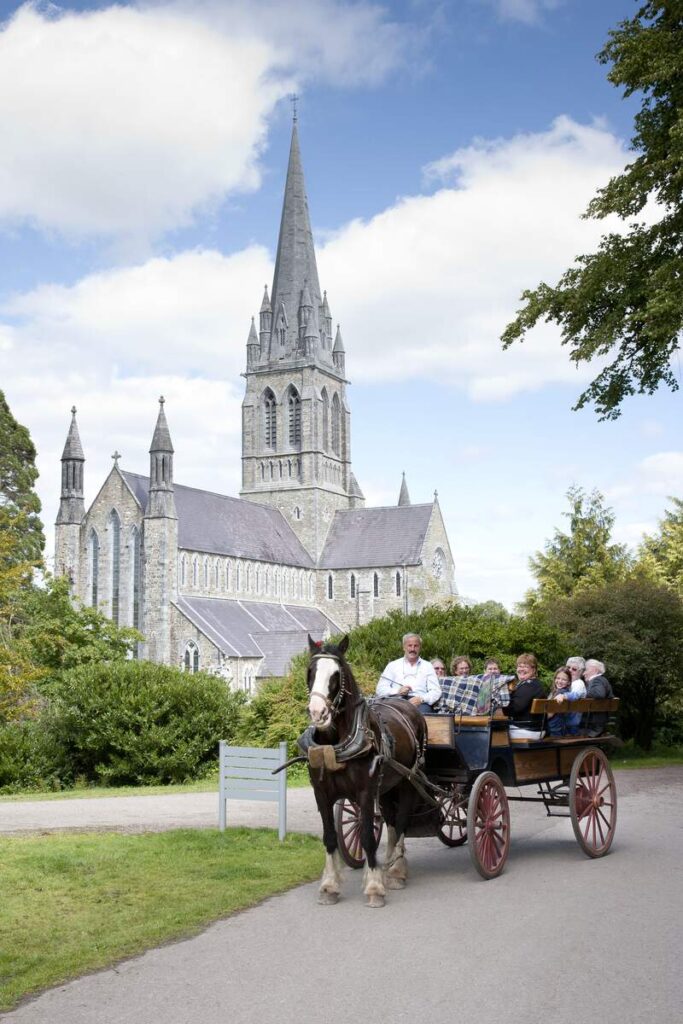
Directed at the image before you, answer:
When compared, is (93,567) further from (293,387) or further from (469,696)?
(469,696)

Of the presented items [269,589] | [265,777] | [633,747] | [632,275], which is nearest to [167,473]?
[269,589]

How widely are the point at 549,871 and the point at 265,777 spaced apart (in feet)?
11.9

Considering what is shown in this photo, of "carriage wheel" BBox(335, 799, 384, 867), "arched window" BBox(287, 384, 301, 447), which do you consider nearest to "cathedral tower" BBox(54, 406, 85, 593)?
"arched window" BBox(287, 384, 301, 447)

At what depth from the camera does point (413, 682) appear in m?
10.7

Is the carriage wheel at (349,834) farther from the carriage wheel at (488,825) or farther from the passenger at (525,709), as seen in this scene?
the passenger at (525,709)

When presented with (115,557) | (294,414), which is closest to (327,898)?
(115,557)

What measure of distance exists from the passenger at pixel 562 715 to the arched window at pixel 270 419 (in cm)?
7732

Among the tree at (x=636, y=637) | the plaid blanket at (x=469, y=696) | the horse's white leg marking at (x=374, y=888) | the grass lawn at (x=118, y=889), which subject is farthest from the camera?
the tree at (x=636, y=637)

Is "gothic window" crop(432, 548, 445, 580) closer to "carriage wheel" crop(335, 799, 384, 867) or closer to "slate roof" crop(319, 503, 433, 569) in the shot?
"slate roof" crop(319, 503, 433, 569)

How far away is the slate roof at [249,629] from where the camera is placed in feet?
209

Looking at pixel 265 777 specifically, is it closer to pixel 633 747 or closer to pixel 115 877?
pixel 115 877

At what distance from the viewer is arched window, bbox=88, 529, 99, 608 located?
225 ft

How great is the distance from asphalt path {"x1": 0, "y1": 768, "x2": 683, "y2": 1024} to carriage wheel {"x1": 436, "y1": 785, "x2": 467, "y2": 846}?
65 centimetres

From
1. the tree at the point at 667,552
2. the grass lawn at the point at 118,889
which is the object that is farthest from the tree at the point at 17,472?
the grass lawn at the point at 118,889
